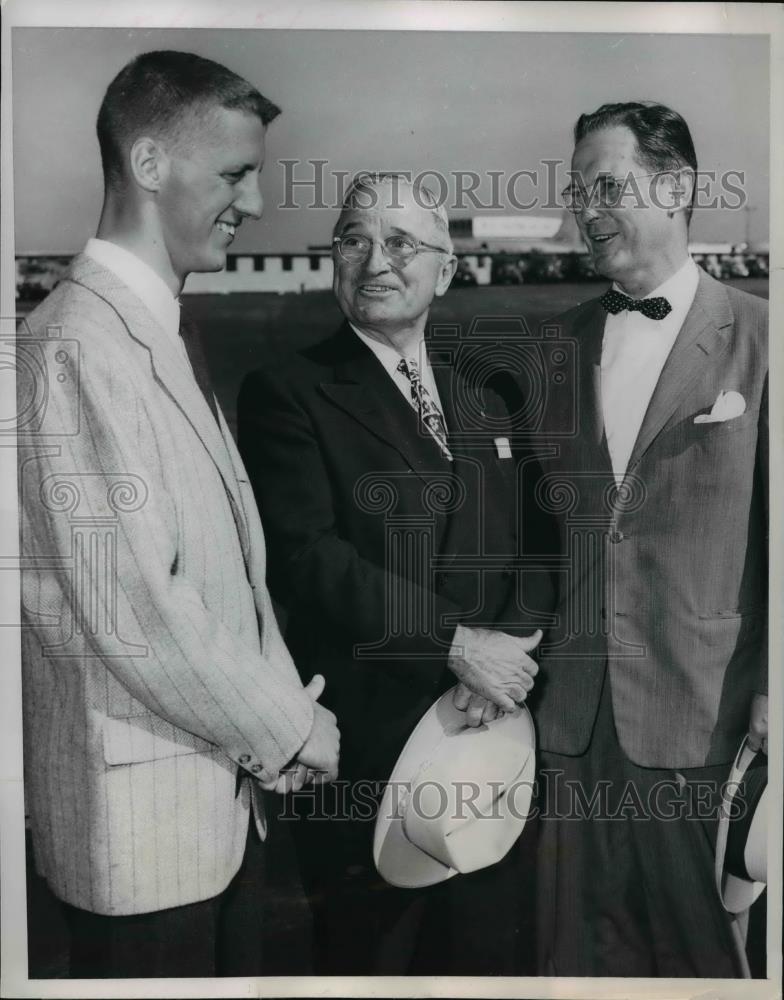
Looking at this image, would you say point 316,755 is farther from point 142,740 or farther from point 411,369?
point 411,369

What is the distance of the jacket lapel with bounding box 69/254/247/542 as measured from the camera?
2727mm

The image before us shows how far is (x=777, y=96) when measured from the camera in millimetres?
2869

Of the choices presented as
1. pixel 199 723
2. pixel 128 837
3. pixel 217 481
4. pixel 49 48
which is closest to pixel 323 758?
pixel 199 723

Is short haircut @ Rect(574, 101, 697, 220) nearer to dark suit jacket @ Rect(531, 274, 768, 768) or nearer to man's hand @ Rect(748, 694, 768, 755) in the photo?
dark suit jacket @ Rect(531, 274, 768, 768)

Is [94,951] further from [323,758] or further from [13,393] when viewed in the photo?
[13,393]

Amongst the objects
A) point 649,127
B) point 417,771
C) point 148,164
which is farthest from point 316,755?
point 649,127

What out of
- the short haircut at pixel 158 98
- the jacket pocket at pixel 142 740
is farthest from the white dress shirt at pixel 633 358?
the jacket pocket at pixel 142 740

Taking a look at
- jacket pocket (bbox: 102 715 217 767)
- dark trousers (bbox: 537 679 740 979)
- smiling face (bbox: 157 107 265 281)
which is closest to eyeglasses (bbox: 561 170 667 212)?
smiling face (bbox: 157 107 265 281)

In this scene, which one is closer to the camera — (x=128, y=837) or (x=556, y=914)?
(x=128, y=837)

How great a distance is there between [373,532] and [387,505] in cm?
7

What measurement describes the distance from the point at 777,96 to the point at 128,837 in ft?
7.90

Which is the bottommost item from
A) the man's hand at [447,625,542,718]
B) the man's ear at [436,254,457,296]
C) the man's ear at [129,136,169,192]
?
the man's hand at [447,625,542,718]

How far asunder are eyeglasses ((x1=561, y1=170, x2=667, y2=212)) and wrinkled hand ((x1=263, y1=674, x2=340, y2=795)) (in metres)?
1.31

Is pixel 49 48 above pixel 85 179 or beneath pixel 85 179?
above
